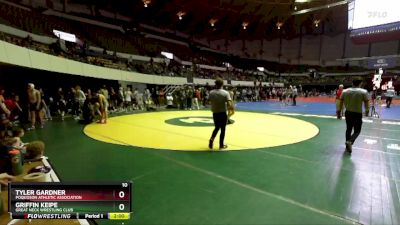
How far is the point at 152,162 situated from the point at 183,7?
29.2 metres

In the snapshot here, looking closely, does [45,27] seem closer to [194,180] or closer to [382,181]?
[194,180]

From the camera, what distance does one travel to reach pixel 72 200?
6.71ft

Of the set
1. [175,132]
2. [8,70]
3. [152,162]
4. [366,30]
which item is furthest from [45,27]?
[366,30]

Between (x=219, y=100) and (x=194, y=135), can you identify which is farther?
(x=194, y=135)

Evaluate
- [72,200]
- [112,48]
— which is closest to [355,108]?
[72,200]

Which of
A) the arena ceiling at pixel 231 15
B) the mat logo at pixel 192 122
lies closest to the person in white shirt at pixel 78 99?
the mat logo at pixel 192 122

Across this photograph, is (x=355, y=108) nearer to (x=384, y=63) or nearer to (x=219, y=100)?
(x=219, y=100)

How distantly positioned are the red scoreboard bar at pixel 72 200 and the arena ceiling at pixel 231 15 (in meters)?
26.3

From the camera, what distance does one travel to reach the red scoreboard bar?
2025 millimetres

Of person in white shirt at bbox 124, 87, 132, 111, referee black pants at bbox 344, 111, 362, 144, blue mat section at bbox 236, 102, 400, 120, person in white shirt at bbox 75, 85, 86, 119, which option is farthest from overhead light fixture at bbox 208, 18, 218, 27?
referee black pants at bbox 344, 111, 362, 144

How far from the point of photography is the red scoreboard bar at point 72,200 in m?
2.03

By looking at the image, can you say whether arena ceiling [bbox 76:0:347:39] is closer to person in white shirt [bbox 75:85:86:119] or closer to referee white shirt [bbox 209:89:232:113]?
person in white shirt [bbox 75:85:86:119]

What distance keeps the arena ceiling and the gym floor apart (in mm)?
22120

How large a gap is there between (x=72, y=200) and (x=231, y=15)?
35.7m
